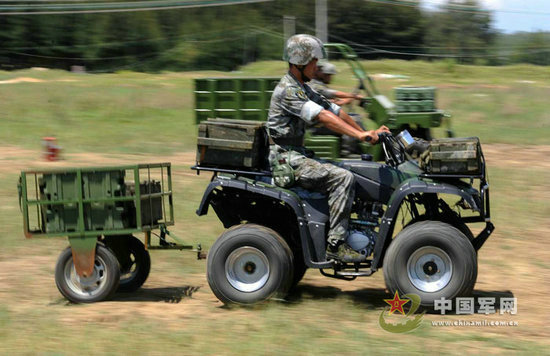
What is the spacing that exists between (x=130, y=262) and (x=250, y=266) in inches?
60.2

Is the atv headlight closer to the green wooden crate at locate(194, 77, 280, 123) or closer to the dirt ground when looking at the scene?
the dirt ground

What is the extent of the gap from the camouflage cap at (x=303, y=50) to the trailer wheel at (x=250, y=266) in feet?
5.03

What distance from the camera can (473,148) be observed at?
6973 millimetres

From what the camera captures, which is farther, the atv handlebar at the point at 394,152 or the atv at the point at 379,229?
the atv handlebar at the point at 394,152

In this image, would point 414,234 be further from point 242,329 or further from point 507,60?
point 507,60

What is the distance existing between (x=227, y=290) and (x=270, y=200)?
968 mm

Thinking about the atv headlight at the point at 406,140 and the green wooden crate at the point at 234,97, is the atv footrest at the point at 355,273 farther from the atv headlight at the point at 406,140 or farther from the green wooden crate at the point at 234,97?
the green wooden crate at the point at 234,97

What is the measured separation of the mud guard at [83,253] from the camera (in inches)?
300

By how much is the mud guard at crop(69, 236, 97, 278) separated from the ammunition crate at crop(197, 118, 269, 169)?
4.17 feet

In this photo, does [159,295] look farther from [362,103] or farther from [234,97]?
[234,97]

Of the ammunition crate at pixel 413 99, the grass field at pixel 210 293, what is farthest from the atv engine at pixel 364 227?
the ammunition crate at pixel 413 99

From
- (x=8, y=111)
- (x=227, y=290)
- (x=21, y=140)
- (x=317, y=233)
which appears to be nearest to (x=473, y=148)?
(x=317, y=233)

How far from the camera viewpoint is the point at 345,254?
7270 millimetres

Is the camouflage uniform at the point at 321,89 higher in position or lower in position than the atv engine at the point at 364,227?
higher
